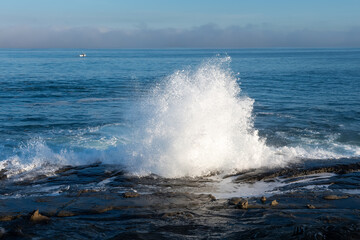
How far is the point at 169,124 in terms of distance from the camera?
13492mm

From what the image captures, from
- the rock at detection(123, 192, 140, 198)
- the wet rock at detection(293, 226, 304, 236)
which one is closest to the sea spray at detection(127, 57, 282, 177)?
the rock at detection(123, 192, 140, 198)

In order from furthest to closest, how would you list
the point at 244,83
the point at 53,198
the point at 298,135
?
the point at 244,83 → the point at 298,135 → the point at 53,198

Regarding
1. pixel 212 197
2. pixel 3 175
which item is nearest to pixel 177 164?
pixel 212 197

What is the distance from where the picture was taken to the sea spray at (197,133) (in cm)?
1245

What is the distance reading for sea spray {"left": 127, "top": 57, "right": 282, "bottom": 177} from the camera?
12.4m

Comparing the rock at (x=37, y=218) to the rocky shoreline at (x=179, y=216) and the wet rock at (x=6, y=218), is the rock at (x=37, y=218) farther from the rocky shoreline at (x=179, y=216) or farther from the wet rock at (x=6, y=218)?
the wet rock at (x=6, y=218)

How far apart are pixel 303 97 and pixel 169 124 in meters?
18.7

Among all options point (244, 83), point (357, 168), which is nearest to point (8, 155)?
point (357, 168)

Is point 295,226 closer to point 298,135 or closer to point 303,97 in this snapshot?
point 298,135

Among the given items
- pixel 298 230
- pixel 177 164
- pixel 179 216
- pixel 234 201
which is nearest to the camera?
pixel 298 230

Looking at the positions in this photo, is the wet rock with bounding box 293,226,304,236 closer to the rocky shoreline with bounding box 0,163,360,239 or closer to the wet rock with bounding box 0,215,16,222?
the rocky shoreline with bounding box 0,163,360,239

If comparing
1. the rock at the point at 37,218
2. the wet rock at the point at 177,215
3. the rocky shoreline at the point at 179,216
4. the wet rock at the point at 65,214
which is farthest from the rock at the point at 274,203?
the rock at the point at 37,218

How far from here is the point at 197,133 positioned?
13164mm

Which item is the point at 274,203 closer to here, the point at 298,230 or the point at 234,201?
the point at 234,201
